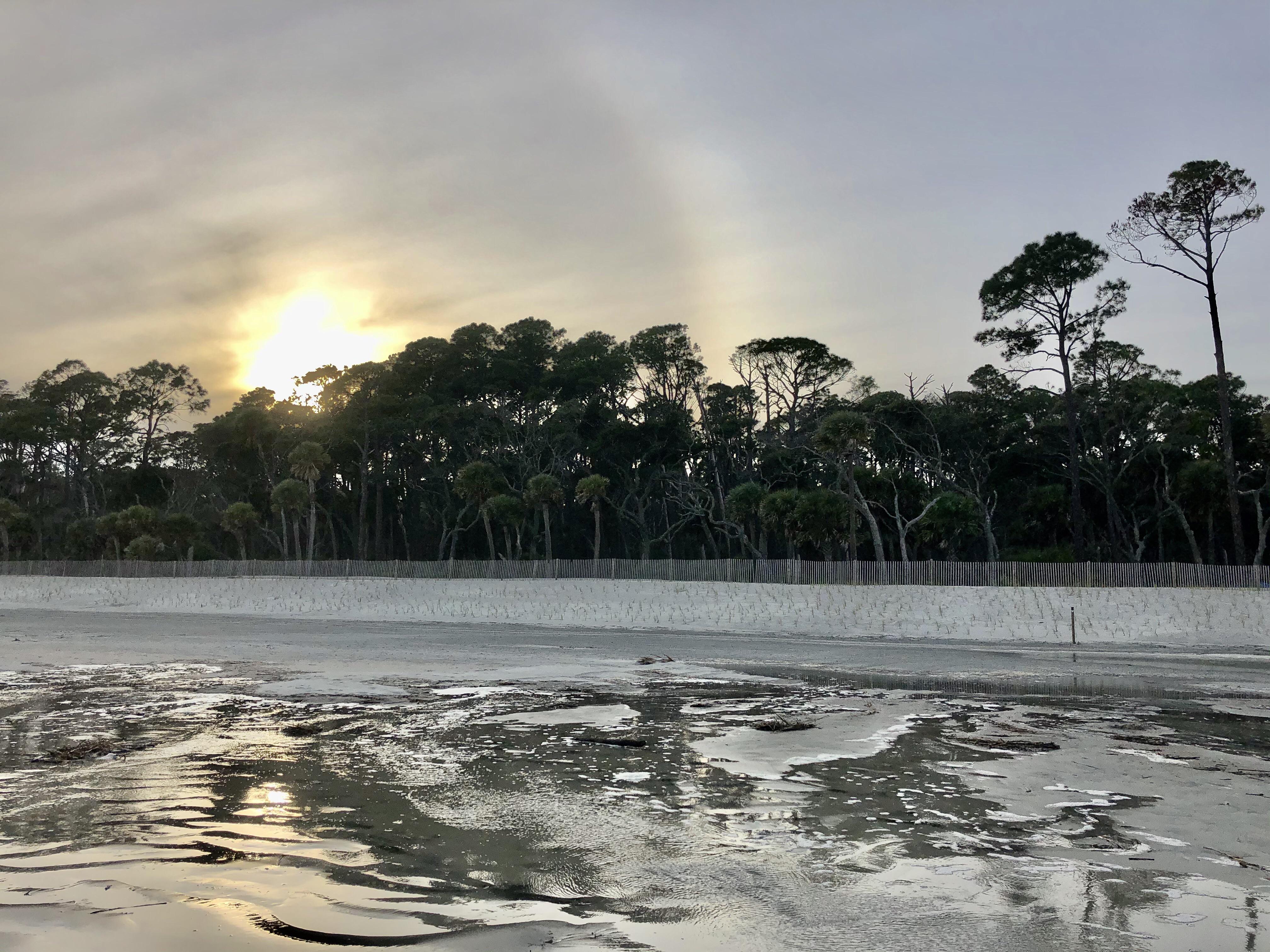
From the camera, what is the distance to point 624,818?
21.1 feet

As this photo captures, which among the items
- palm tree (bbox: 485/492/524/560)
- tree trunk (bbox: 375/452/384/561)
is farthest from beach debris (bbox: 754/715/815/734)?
tree trunk (bbox: 375/452/384/561)

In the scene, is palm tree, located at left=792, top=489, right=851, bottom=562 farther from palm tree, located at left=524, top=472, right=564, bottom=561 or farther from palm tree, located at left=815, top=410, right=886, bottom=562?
palm tree, located at left=524, top=472, right=564, bottom=561

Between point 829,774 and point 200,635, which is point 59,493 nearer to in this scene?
point 200,635

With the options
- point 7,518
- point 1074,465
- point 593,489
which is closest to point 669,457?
point 593,489

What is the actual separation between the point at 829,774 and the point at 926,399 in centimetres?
A: 5545

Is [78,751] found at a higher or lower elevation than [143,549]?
lower

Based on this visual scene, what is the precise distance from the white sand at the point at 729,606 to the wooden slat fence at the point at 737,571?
865 mm

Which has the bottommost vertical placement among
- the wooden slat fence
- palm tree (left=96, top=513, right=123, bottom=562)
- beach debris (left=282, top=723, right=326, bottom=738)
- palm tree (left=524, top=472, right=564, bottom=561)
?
beach debris (left=282, top=723, right=326, bottom=738)

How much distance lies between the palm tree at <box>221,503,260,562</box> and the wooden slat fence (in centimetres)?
687

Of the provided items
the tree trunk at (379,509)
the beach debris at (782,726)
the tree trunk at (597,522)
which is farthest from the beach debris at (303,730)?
the tree trunk at (379,509)

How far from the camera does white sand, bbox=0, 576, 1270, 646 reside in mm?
29312

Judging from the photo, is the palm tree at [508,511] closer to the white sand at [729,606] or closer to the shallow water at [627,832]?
the white sand at [729,606]

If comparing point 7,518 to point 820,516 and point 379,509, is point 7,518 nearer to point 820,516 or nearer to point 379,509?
point 379,509

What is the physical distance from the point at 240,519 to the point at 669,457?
27.5 m
